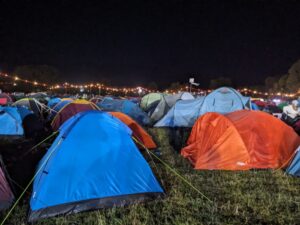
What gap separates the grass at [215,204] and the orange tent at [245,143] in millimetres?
360

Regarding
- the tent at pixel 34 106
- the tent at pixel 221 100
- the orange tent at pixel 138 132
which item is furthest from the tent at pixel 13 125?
the tent at pixel 221 100

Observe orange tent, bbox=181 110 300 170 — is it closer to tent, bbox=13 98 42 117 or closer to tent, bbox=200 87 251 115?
tent, bbox=200 87 251 115

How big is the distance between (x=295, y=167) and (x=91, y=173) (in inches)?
184

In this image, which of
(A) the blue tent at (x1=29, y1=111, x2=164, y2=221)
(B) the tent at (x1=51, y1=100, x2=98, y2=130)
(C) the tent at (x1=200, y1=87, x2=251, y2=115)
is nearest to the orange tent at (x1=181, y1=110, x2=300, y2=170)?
(A) the blue tent at (x1=29, y1=111, x2=164, y2=221)

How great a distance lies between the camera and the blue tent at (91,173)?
4.38m

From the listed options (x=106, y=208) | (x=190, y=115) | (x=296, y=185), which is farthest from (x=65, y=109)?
(x=296, y=185)

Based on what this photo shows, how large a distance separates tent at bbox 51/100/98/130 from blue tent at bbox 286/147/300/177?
869 centimetres

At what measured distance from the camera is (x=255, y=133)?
275 inches

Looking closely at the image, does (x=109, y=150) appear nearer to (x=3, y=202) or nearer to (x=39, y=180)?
(x=39, y=180)

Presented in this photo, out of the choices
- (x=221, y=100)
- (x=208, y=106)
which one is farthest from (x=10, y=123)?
(x=221, y=100)

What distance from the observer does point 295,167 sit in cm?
636

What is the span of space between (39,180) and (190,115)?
32.7ft

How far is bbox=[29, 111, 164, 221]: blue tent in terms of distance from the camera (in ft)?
14.4

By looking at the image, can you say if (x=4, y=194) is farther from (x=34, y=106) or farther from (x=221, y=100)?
(x=34, y=106)
